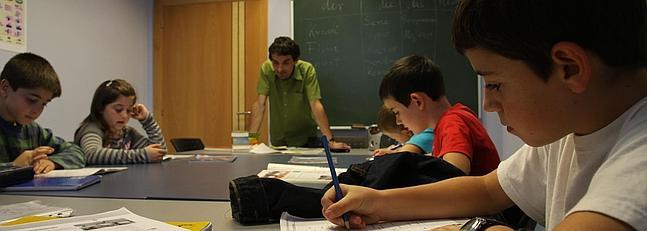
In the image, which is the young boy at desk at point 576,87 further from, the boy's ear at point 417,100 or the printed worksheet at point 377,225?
the boy's ear at point 417,100

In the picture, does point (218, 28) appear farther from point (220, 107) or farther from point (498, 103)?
point (498, 103)

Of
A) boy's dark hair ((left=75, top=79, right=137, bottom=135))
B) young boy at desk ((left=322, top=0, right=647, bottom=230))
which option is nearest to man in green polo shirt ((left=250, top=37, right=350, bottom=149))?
boy's dark hair ((left=75, top=79, right=137, bottom=135))

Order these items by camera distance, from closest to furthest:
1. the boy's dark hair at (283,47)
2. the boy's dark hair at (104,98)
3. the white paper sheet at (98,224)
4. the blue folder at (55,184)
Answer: the white paper sheet at (98,224), the blue folder at (55,184), the boy's dark hair at (104,98), the boy's dark hair at (283,47)

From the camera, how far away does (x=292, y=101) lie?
335 cm

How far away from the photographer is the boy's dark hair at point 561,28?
1.53 ft

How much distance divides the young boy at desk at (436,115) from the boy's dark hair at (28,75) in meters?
1.31

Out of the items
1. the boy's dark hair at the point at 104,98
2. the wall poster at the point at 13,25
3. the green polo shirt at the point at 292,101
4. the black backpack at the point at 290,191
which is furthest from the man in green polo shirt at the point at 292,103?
the black backpack at the point at 290,191

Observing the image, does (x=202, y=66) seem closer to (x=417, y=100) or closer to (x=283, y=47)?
(x=283, y=47)

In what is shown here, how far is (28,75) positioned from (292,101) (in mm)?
1852

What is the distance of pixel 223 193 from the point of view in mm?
1046

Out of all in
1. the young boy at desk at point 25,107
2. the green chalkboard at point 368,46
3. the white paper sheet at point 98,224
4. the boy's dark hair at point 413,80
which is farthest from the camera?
the green chalkboard at point 368,46

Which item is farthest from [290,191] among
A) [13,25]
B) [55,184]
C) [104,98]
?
[13,25]

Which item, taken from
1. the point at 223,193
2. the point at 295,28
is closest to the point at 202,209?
the point at 223,193

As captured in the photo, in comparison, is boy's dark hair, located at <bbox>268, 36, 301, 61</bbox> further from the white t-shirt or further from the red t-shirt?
the white t-shirt
